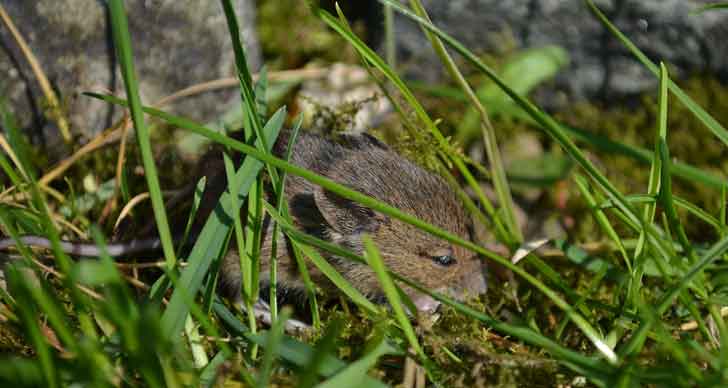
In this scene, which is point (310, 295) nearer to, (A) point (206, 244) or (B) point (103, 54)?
(A) point (206, 244)

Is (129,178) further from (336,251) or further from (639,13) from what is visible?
(639,13)

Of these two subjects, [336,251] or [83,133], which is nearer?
[336,251]

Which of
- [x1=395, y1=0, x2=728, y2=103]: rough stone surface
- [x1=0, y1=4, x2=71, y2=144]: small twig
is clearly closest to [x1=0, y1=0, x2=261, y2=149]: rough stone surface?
[x1=0, y1=4, x2=71, y2=144]: small twig

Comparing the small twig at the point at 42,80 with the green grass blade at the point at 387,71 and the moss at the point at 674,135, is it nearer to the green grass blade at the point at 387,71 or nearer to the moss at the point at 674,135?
the green grass blade at the point at 387,71

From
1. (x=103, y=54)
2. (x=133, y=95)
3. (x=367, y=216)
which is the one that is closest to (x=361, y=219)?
(x=367, y=216)

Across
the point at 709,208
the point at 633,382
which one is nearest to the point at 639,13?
the point at 709,208
